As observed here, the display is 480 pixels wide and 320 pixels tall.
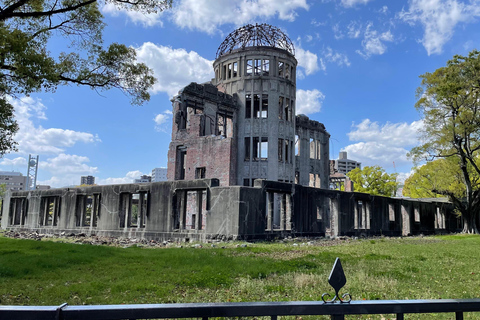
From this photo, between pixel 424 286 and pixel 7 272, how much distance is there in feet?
27.6

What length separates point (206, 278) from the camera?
731 centimetres

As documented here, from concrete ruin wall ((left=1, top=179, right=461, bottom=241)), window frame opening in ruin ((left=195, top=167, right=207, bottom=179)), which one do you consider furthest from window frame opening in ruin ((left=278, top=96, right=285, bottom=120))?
concrete ruin wall ((left=1, top=179, right=461, bottom=241))

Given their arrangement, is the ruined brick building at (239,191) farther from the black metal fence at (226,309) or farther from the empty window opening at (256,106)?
the black metal fence at (226,309)

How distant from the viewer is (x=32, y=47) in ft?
42.4

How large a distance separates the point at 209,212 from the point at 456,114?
21473 millimetres

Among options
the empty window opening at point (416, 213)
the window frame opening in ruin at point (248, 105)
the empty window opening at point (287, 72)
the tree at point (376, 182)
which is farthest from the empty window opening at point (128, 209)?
the tree at point (376, 182)

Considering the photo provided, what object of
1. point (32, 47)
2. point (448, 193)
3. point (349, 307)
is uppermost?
point (32, 47)

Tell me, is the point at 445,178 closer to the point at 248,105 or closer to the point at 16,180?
the point at 248,105

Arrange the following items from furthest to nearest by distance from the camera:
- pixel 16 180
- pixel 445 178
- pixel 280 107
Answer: pixel 16 180 < pixel 280 107 < pixel 445 178

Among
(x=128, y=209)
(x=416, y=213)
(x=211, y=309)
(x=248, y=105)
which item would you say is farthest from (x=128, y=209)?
(x=416, y=213)

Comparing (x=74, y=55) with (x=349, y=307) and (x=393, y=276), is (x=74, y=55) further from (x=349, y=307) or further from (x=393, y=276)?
(x=349, y=307)

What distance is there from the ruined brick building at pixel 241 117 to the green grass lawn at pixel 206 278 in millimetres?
20491

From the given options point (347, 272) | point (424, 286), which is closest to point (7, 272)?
point (347, 272)

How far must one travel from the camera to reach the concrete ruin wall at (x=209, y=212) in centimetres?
1852
